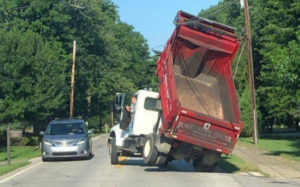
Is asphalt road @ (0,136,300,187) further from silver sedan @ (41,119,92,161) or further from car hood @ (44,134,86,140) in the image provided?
car hood @ (44,134,86,140)

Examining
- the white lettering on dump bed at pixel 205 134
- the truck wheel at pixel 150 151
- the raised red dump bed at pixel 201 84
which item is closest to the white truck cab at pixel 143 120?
the truck wheel at pixel 150 151

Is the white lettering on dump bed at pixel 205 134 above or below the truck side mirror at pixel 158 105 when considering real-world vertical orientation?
below

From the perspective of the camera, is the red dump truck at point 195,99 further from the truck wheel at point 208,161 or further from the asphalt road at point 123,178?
the asphalt road at point 123,178

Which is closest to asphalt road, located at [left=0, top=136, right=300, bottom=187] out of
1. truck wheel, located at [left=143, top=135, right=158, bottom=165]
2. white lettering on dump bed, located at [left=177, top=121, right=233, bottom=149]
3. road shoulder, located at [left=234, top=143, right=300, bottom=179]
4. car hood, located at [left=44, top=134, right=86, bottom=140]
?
truck wheel, located at [left=143, top=135, right=158, bottom=165]

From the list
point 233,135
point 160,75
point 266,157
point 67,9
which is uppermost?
point 67,9

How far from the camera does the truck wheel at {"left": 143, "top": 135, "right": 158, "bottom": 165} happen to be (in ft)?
54.9

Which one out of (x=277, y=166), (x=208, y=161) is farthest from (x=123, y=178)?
(x=277, y=166)

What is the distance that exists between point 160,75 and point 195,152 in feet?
9.59

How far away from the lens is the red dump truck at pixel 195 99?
15.7 meters

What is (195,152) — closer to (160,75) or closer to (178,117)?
(178,117)

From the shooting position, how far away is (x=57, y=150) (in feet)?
73.5

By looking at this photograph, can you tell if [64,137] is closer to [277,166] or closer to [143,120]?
[143,120]

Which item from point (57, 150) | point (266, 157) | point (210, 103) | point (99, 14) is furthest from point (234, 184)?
point (99, 14)

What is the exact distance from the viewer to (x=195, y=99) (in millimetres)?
17062
